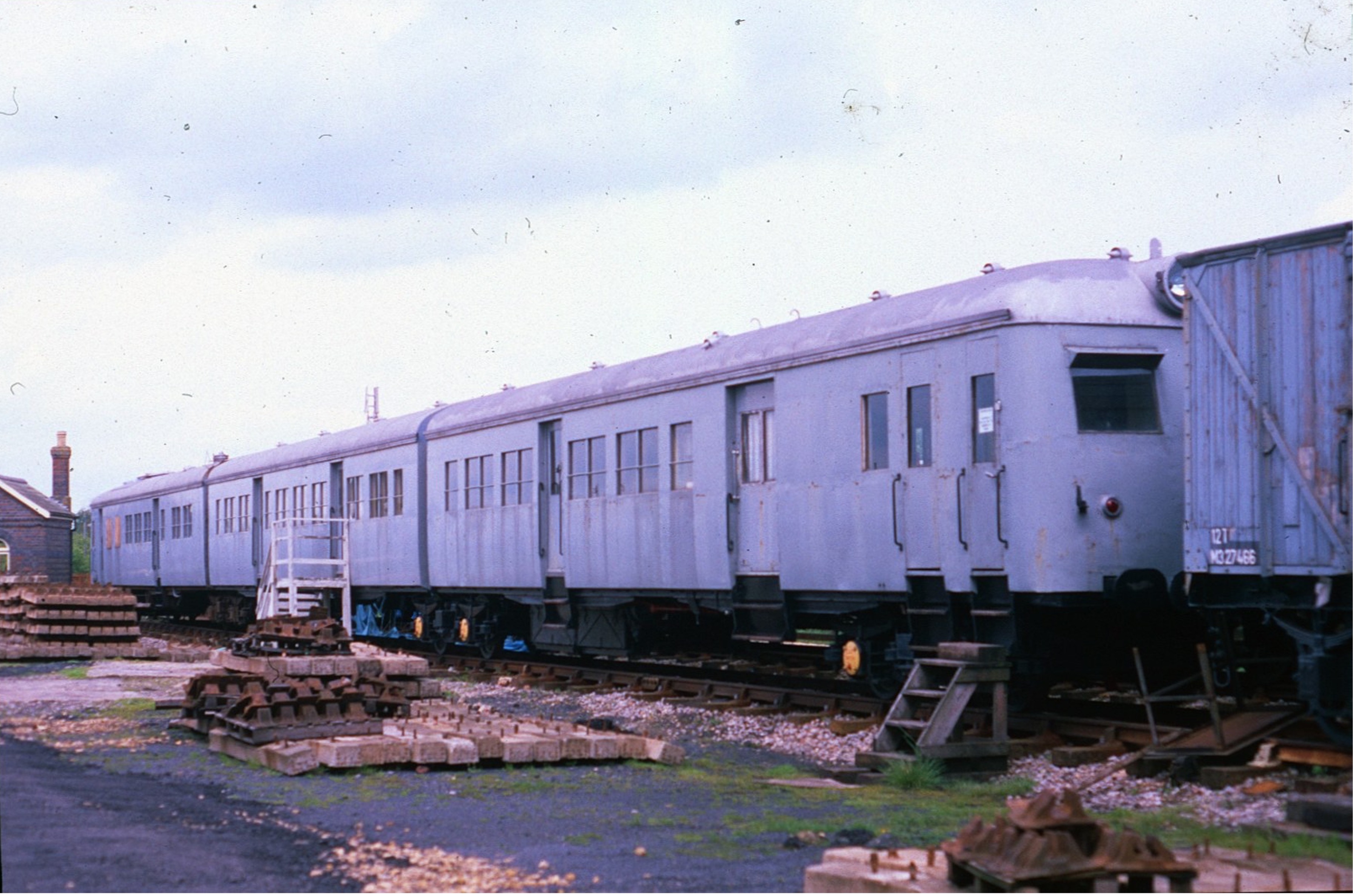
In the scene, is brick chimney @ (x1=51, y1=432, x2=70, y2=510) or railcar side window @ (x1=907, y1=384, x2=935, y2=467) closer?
railcar side window @ (x1=907, y1=384, x2=935, y2=467)

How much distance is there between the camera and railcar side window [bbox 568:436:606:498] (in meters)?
17.7

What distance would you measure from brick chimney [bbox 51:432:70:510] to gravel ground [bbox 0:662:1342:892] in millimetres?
52097

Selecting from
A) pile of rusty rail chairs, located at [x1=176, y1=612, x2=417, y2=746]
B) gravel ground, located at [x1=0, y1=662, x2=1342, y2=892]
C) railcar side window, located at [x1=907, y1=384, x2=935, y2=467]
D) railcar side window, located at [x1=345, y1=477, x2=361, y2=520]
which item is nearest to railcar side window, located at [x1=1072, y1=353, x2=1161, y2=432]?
railcar side window, located at [x1=907, y1=384, x2=935, y2=467]

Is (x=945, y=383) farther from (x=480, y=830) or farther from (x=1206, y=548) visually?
(x=480, y=830)

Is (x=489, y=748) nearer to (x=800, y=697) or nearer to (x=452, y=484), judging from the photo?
(x=800, y=697)

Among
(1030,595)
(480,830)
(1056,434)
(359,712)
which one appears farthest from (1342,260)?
(359,712)

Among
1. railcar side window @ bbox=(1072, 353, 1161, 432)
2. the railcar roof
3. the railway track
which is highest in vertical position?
the railcar roof

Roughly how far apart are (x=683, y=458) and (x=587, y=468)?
2375mm

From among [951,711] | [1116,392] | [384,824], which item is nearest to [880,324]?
[1116,392]

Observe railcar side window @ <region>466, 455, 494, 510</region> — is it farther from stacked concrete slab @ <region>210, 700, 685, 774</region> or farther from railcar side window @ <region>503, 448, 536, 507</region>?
stacked concrete slab @ <region>210, 700, 685, 774</region>

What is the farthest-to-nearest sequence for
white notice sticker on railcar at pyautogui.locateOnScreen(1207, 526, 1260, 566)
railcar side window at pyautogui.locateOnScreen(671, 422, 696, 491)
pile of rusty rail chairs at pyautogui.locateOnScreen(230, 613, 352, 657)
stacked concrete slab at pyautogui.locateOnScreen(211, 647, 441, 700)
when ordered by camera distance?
railcar side window at pyautogui.locateOnScreen(671, 422, 696, 491)
pile of rusty rail chairs at pyautogui.locateOnScreen(230, 613, 352, 657)
stacked concrete slab at pyautogui.locateOnScreen(211, 647, 441, 700)
white notice sticker on railcar at pyautogui.locateOnScreen(1207, 526, 1260, 566)

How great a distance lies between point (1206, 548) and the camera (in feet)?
32.6

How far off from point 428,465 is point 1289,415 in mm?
15075

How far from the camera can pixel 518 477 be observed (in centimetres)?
1980
